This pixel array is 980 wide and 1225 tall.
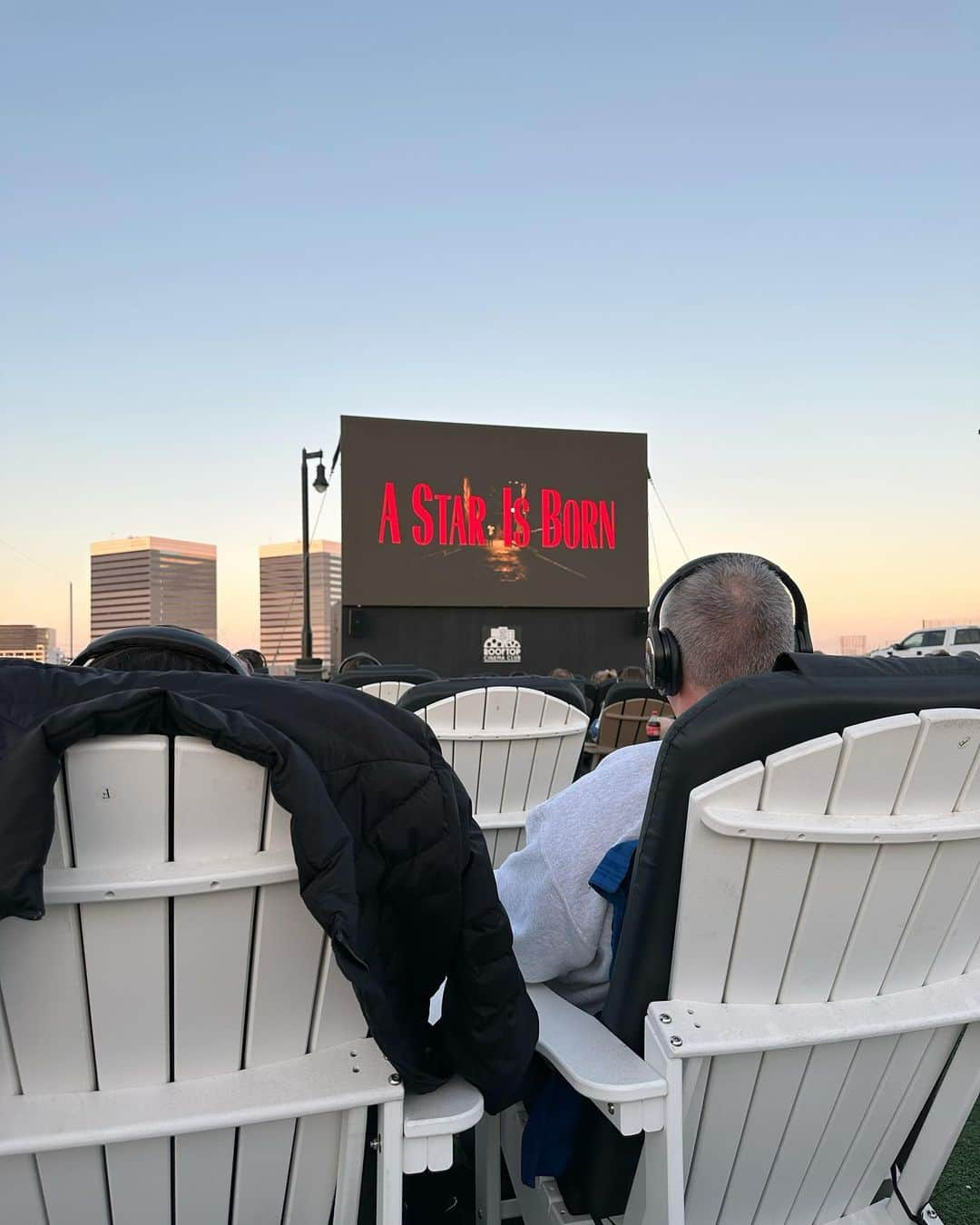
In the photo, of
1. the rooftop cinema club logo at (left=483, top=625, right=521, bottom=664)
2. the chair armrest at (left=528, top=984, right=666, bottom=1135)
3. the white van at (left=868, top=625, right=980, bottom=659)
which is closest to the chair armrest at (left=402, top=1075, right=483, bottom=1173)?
the chair armrest at (left=528, top=984, right=666, bottom=1135)

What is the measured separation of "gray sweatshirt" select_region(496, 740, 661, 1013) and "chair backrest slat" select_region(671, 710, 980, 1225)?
28 centimetres

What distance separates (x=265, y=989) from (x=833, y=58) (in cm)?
1544

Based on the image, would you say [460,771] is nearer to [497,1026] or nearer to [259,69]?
[497,1026]

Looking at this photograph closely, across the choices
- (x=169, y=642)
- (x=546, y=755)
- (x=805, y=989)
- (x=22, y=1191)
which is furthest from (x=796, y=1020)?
(x=546, y=755)

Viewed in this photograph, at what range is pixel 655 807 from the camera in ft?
3.74

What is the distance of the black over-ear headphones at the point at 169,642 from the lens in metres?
1.46

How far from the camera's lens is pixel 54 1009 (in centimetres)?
96

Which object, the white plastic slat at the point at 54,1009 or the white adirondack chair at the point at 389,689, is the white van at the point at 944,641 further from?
the white plastic slat at the point at 54,1009

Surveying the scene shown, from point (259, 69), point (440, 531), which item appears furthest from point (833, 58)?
point (440, 531)

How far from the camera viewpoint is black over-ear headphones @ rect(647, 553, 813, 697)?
1.61m

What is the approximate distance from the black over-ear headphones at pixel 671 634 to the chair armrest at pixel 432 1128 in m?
0.77

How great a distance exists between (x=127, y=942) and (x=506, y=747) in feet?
8.97

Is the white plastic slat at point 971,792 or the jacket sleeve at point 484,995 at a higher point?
the white plastic slat at point 971,792

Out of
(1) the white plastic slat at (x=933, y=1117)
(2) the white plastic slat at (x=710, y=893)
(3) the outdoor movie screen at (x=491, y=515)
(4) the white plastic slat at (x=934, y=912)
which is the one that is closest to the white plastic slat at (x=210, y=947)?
(2) the white plastic slat at (x=710, y=893)
